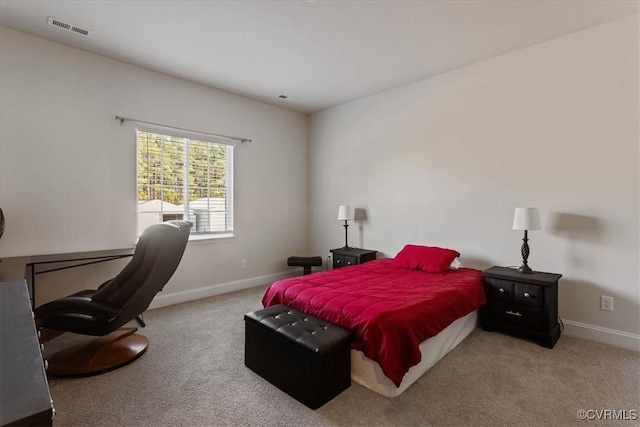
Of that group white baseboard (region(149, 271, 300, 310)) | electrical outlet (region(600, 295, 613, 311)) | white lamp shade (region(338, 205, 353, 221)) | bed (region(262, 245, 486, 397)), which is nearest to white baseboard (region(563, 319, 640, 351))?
electrical outlet (region(600, 295, 613, 311))

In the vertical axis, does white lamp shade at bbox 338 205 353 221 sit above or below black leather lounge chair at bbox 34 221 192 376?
above

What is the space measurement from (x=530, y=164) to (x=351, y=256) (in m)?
2.32

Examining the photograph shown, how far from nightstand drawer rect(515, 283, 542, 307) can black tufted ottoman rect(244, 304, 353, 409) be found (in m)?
1.77

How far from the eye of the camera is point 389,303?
2.32 metres

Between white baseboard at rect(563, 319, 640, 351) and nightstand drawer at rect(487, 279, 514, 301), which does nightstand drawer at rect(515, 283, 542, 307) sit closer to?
nightstand drawer at rect(487, 279, 514, 301)

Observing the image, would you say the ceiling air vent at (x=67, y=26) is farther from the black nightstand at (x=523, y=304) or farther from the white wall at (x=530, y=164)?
the black nightstand at (x=523, y=304)

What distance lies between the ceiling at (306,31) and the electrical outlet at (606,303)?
8.07 feet

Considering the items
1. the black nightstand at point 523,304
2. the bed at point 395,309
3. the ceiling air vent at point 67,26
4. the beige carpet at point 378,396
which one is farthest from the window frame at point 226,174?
the black nightstand at point 523,304

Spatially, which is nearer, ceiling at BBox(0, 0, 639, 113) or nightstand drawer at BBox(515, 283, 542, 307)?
ceiling at BBox(0, 0, 639, 113)

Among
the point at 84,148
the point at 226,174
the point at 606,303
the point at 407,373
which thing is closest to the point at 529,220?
the point at 606,303

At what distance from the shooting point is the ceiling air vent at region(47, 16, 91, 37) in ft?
9.08

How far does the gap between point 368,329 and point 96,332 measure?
1.99 m

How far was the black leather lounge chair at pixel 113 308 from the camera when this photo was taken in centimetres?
231

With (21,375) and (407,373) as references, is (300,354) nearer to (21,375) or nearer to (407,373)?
(407,373)
